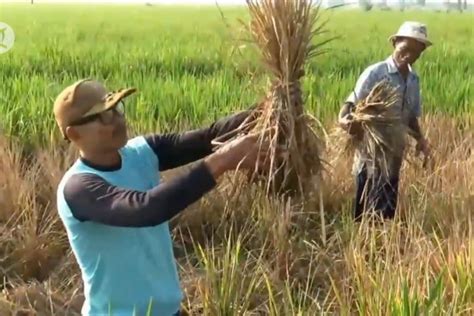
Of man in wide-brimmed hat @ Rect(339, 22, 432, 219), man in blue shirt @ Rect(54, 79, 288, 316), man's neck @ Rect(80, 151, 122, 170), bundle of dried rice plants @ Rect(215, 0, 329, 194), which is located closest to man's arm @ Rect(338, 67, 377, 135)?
man in wide-brimmed hat @ Rect(339, 22, 432, 219)

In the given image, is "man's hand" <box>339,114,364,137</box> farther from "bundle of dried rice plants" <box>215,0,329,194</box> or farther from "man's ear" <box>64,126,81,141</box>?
"man's ear" <box>64,126,81,141</box>

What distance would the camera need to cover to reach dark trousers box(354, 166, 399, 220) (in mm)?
3443

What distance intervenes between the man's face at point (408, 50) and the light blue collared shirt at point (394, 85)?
0.05 m

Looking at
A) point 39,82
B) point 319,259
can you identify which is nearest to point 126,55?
point 39,82

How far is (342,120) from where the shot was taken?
9.64 feet

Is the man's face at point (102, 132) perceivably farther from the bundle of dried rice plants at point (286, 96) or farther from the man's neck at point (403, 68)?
the man's neck at point (403, 68)

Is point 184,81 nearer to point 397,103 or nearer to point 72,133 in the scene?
point 397,103

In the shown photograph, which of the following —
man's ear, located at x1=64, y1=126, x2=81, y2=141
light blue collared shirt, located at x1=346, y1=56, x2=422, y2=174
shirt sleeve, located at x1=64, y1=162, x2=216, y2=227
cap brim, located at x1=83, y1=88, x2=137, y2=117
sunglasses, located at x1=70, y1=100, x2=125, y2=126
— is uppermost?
cap brim, located at x1=83, y1=88, x2=137, y2=117

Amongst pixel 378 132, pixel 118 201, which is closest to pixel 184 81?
pixel 378 132

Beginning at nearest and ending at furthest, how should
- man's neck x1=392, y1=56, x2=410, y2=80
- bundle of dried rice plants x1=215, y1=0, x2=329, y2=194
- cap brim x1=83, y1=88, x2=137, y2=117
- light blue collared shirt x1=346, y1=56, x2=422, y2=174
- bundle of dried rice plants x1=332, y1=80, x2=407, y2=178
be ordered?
cap brim x1=83, y1=88, x2=137, y2=117, bundle of dried rice plants x1=215, y1=0, x2=329, y2=194, bundle of dried rice plants x1=332, y1=80, x2=407, y2=178, light blue collared shirt x1=346, y1=56, x2=422, y2=174, man's neck x1=392, y1=56, x2=410, y2=80

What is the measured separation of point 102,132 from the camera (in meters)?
1.96

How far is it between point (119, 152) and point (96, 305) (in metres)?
0.37

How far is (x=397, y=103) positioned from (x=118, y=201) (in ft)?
5.02

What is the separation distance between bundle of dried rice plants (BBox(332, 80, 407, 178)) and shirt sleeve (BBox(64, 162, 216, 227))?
106 cm
